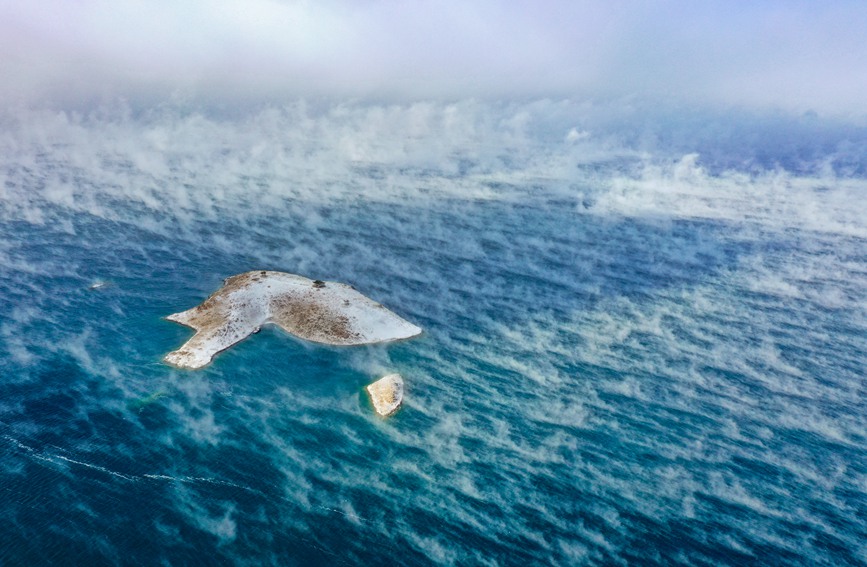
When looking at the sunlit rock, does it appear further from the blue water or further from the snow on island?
the snow on island

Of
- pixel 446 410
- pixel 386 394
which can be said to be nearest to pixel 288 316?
pixel 386 394

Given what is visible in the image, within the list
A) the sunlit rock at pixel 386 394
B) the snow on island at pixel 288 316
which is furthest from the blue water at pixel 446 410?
the snow on island at pixel 288 316

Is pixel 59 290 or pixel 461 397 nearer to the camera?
pixel 461 397

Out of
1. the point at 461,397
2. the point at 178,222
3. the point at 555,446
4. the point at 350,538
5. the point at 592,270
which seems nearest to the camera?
the point at 350,538

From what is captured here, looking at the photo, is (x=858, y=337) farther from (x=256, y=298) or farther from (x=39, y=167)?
(x=39, y=167)

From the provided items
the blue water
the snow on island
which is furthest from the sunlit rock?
the snow on island

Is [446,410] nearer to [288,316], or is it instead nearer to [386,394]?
[386,394]

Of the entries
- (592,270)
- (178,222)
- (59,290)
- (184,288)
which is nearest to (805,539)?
(592,270)
